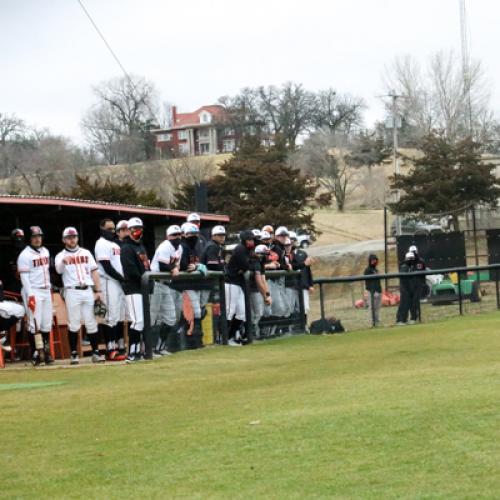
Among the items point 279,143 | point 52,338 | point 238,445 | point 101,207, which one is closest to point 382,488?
point 238,445

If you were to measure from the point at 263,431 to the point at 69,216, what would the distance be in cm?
1395

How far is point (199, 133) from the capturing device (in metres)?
133

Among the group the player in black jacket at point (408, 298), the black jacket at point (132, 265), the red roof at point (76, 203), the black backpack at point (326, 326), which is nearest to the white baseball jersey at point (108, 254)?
the black jacket at point (132, 265)

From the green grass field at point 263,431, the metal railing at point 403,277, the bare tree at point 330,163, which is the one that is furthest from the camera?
the bare tree at point 330,163

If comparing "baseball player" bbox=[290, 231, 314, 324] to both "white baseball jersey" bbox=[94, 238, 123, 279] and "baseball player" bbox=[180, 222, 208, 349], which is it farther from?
"white baseball jersey" bbox=[94, 238, 123, 279]

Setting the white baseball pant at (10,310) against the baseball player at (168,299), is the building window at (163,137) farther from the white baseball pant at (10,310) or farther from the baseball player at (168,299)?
the white baseball pant at (10,310)

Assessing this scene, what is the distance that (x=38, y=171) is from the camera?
260ft

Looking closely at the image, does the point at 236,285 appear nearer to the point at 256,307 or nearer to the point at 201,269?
the point at 256,307

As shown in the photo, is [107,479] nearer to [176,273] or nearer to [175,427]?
[175,427]

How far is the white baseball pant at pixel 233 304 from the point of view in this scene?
58.9 feet

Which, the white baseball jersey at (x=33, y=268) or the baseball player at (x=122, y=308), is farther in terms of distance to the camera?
the baseball player at (x=122, y=308)

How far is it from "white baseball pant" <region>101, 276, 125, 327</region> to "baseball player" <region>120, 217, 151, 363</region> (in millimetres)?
145

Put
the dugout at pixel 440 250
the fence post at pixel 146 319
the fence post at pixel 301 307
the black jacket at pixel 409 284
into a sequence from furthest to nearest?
the dugout at pixel 440 250, the black jacket at pixel 409 284, the fence post at pixel 301 307, the fence post at pixel 146 319

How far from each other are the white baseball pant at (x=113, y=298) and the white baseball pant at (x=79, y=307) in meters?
0.35
